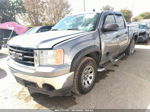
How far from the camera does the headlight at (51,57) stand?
8.05 ft

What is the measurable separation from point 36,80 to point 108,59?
7.42 feet

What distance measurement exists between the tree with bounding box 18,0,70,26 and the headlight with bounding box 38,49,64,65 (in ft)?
69.6

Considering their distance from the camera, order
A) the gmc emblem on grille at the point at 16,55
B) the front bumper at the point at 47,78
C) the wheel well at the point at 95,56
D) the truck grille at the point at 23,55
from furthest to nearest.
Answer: the wheel well at the point at 95,56, the gmc emblem on grille at the point at 16,55, the truck grille at the point at 23,55, the front bumper at the point at 47,78

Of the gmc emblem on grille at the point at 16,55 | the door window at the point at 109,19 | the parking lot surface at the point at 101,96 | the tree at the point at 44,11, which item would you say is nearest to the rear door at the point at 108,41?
the door window at the point at 109,19

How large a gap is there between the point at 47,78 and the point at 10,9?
80.9 feet

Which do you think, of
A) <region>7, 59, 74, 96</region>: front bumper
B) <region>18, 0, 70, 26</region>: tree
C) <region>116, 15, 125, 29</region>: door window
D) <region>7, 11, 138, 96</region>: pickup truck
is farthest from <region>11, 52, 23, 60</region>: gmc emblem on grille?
<region>18, 0, 70, 26</region>: tree

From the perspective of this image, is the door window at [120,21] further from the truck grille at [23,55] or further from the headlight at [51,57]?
the truck grille at [23,55]

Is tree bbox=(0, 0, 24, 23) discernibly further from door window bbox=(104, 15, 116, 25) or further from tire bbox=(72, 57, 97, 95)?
tire bbox=(72, 57, 97, 95)

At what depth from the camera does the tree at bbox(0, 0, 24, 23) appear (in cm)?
2241

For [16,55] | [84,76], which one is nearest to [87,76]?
[84,76]

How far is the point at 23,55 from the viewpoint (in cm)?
273

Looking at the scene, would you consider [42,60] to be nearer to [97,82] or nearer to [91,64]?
[91,64]

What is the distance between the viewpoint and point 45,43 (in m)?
2.55

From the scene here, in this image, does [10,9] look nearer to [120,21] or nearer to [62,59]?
[120,21]
